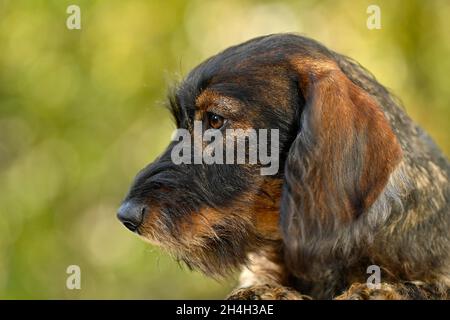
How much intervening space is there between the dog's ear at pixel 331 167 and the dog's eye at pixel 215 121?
0.39 m

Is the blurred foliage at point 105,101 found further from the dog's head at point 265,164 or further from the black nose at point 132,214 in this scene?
the black nose at point 132,214

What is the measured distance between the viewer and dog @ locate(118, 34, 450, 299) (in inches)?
156

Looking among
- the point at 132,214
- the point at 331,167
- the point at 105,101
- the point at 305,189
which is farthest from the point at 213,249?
the point at 105,101

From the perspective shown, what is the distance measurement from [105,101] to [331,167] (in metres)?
7.57

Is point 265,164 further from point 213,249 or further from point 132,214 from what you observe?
point 132,214

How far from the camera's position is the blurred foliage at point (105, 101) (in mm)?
10602

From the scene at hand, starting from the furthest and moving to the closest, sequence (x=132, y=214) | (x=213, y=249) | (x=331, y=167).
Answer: (x=213, y=249)
(x=132, y=214)
(x=331, y=167)

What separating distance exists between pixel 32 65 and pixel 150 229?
7271mm

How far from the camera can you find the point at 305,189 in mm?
3967

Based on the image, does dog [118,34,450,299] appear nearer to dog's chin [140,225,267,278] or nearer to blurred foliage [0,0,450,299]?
dog's chin [140,225,267,278]

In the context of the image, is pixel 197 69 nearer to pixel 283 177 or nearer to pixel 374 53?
pixel 283 177

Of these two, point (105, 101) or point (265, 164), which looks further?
point (105, 101)

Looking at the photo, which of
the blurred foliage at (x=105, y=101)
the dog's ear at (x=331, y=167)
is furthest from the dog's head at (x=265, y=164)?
the blurred foliage at (x=105, y=101)
